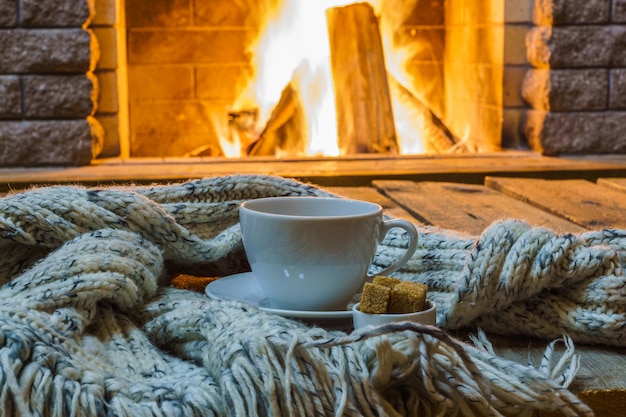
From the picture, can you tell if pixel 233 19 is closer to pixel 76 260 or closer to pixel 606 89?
pixel 606 89

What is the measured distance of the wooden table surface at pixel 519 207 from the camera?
73 cm

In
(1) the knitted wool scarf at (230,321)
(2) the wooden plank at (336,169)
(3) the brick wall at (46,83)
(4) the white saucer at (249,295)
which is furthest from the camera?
(3) the brick wall at (46,83)

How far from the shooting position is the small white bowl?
66 cm

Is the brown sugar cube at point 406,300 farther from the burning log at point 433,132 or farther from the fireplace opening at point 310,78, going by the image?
the burning log at point 433,132

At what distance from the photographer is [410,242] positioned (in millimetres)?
800

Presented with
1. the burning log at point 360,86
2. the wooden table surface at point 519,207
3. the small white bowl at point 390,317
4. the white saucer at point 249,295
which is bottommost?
the wooden table surface at point 519,207

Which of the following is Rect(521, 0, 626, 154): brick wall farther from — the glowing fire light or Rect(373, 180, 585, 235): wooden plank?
Rect(373, 180, 585, 235): wooden plank

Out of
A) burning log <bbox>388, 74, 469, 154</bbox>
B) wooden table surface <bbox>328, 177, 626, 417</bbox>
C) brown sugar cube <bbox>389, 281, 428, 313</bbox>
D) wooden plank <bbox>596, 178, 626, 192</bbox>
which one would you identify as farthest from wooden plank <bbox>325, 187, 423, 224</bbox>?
burning log <bbox>388, 74, 469, 154</bbox>

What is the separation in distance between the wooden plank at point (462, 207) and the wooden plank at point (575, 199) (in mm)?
22

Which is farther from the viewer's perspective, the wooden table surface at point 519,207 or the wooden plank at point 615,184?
the wooden plank at point 615,184

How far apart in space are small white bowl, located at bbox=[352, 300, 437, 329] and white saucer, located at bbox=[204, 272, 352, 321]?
0.04 metres

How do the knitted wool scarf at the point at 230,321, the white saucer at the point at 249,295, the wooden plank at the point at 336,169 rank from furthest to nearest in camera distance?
the wooden plank at the point at 336,169 < the white saucer at the point at 249,295 < the knitted wool scarf at the point at 230,321

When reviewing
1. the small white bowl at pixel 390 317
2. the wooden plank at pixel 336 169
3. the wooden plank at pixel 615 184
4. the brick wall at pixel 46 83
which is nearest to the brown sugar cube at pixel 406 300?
the small white bowl at pixel 390 317

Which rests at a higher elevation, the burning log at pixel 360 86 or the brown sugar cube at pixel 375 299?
the burning log at pixel 360 86
